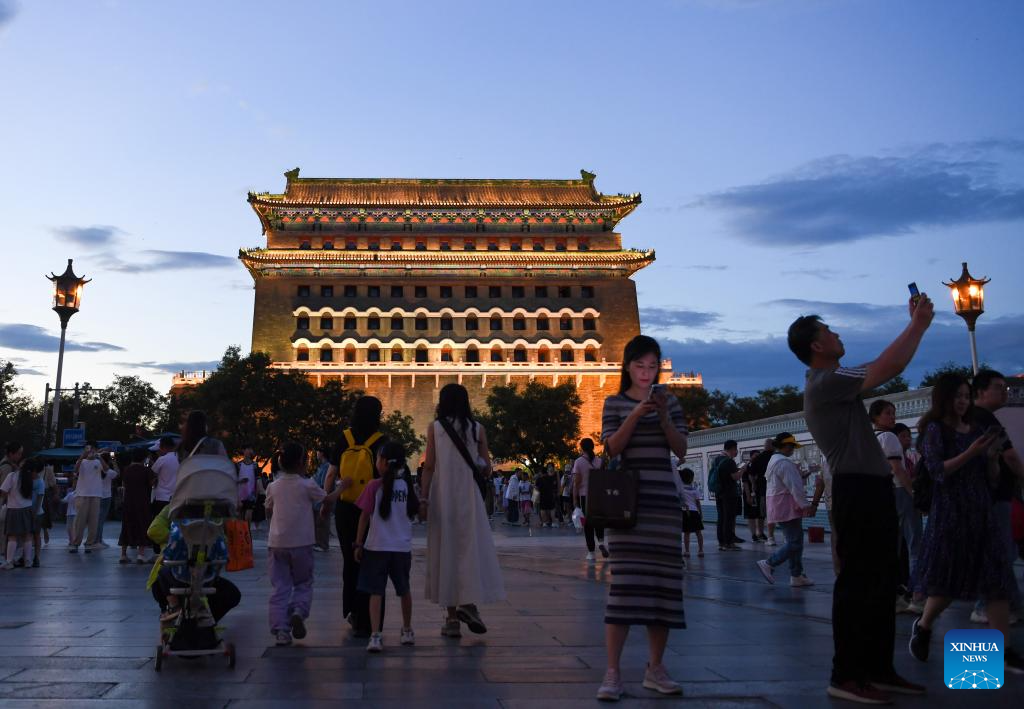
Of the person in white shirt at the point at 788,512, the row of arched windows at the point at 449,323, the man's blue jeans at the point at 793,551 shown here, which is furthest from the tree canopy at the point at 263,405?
the man's blue jeans at the point at 793,551

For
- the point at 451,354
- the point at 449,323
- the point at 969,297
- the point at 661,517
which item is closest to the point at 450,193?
the point at 449,323

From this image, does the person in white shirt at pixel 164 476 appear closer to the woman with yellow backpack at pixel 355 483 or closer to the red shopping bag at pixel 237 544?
the woman with yellow backpack at pixel 355 483

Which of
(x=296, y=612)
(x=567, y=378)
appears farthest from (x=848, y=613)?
(x=567, y=378)

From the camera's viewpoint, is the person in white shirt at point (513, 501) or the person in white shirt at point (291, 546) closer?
the person in white shirt at point (291, 546)

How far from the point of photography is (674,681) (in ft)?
18.4

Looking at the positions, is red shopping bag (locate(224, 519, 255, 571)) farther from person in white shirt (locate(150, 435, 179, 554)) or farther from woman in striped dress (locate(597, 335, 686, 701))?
person in white shirt (locate(150, 435, 179, 554))

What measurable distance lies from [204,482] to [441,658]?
1.82 m

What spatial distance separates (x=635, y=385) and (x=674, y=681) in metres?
1.57

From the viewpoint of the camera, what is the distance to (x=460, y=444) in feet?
24.4

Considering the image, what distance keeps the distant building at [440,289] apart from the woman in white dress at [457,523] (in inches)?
2205

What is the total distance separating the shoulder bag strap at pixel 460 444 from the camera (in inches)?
292

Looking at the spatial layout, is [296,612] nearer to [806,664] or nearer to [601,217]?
[806,664]

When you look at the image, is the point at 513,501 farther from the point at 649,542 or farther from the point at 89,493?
the point at 649,542

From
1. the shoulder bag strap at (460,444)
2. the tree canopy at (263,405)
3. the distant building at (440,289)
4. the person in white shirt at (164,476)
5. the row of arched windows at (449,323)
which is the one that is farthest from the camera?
the row of arched windows at (449,323)
